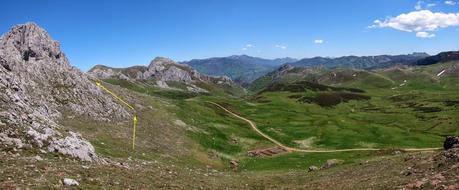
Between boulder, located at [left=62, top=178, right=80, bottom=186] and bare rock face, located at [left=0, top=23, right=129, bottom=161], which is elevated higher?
bare rock face, located at [left=0, top=23, right=129, bottom=161]

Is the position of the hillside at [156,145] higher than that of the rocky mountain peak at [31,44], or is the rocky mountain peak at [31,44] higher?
the rocky mountain peak at [31,44]

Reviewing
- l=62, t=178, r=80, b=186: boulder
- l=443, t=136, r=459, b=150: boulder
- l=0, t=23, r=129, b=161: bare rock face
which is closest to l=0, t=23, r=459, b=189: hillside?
l=62, t=178, r=80, b=186: boulder

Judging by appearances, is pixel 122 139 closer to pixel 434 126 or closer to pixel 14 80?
pixel 14 80

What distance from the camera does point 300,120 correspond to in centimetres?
15562

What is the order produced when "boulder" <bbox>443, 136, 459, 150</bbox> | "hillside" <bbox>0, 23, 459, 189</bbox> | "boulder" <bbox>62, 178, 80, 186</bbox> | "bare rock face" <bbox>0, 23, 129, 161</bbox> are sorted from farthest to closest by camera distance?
"boulder" <bbox>443, 136, 459, 150</bbox>, "bare rock face" <bbox>0, 23, 129, 161</bbox>, "hillside" <bbox>0, 23, 459, 189</bbox>, "boulder" <bbox>62, 178, 80, 186</bbox>

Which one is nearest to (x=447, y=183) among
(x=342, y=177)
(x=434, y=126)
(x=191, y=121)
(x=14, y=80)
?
(x=342, y=177)

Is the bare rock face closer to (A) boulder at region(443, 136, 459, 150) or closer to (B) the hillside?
(B) the hillside

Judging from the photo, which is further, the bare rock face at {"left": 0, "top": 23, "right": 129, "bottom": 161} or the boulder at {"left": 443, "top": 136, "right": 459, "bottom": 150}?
the boulder at {"left": 443, "top": 136, "right": 459, "bottom": 150}

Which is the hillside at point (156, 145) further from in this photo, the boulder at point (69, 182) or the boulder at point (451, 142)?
the boulder at point (451, 142)

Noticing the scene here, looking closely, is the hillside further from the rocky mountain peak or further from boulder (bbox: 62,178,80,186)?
the rocky mountain peak

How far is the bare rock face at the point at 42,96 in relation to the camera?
4409 centimetres

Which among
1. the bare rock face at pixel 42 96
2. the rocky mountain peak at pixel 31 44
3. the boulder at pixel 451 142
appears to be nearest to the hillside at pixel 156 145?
the bare rock face at pixel 42 96

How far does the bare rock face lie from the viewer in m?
44.1

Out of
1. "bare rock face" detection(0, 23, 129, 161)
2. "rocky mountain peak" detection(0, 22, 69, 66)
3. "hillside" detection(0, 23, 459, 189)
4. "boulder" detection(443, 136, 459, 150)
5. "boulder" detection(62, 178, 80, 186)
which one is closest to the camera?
"boulder" detection(62, 178, 80, 186)
